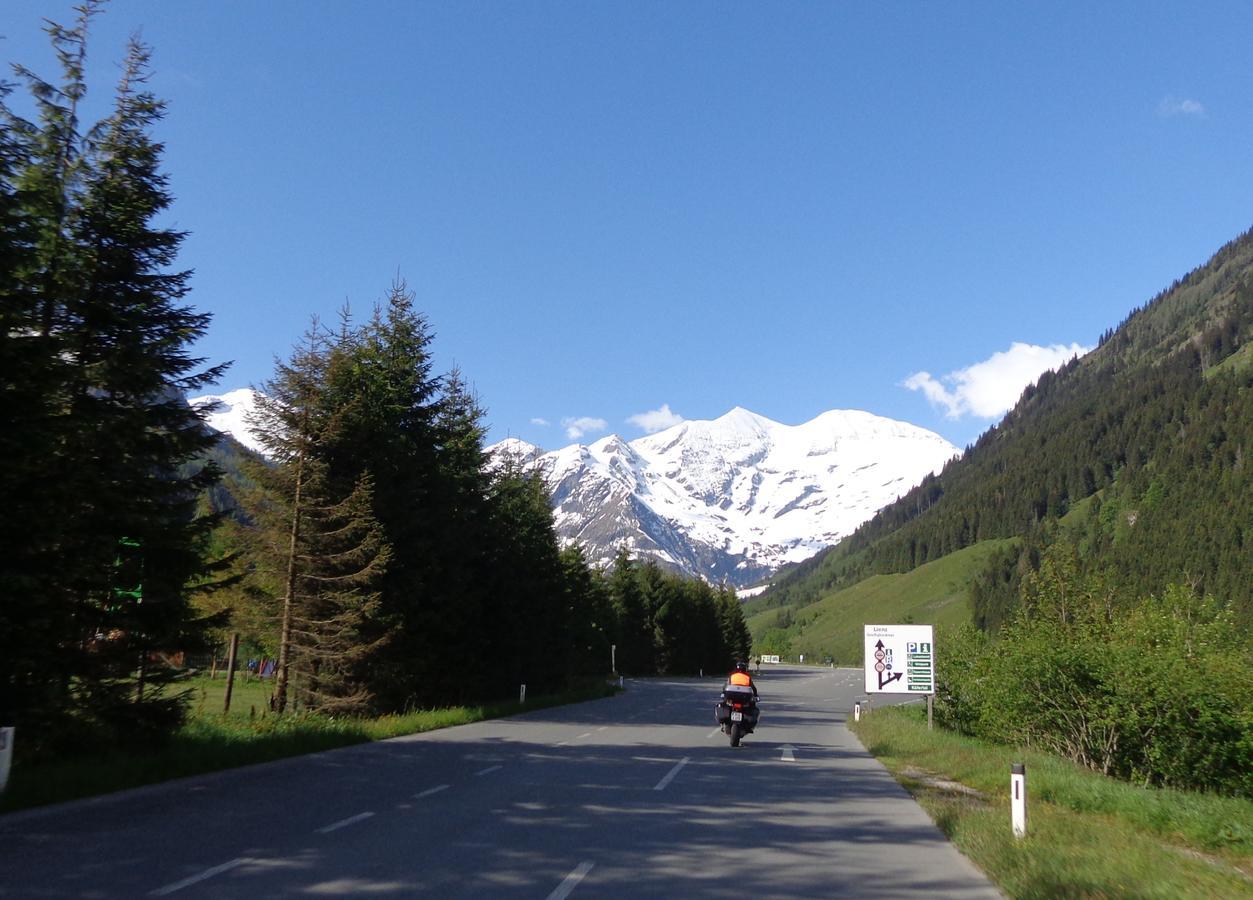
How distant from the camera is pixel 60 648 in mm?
13898

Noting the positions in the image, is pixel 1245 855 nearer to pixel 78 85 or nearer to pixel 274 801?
pixel 274 801

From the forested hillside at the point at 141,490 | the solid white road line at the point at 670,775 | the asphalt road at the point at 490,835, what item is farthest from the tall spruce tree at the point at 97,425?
the solid white road line at the point at 670,775

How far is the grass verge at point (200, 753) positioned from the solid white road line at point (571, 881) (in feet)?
22.0

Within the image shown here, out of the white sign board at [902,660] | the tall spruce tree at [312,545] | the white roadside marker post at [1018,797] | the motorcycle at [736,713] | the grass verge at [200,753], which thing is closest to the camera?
the white roadside marker post at [1018,797]

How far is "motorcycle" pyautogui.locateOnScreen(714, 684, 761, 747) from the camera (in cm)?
2241

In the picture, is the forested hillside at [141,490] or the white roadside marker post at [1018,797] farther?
the forested hillside at [141,490]

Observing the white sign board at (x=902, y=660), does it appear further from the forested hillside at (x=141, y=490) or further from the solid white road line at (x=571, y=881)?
the solid white road line at (x=571, y=881)

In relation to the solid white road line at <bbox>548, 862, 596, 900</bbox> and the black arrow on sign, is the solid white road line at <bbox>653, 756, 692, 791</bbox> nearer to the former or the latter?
the solid white road line at <bbox>548, 862, 596, 900</bbox>

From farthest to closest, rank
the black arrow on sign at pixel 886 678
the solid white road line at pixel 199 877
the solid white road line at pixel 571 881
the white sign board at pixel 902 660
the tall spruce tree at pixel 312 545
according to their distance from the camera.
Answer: the black arrow on sign at pixel 886 678 → the white sign board at pixel 902 660 → the tall spruce tree at pixel 312 545 → the solid white road line at pixel 571 881 → the solid white road line at pixel 199 877

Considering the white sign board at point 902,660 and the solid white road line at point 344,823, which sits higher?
the white sign board at point 902,660

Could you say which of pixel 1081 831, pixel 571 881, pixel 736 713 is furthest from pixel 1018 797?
pixel 736 713

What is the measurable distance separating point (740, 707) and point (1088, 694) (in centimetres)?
797

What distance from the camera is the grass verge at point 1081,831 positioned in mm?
7973

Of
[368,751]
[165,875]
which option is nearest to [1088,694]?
[368,751]
